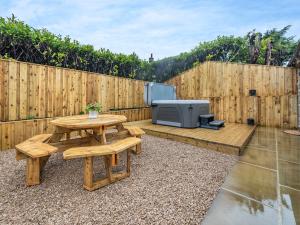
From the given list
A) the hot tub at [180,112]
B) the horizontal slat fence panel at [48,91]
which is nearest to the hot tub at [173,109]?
the hot tub at [180,112]

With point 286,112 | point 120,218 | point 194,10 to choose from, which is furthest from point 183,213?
point 194,10

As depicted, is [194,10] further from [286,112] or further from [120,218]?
[120,218]

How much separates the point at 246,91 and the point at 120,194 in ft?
18.1

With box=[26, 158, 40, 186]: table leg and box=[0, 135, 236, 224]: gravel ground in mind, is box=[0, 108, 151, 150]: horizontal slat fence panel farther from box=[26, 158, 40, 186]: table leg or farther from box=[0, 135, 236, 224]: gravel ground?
box=[26, 158, 40, 186]: table leg

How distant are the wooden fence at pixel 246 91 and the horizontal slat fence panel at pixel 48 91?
3.38 m

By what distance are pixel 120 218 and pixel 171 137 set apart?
8.61ft

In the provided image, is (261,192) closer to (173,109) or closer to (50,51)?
(173,109)

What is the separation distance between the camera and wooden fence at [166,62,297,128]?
4875 mm

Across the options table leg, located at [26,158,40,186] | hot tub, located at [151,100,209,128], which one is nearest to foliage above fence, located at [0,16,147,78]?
hot tub, located at [151,100,209,128]

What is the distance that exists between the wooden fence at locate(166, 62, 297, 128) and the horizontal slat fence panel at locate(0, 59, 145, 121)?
338 cm

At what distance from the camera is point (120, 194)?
1.63 meters

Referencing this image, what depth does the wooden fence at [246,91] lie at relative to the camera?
4875mm

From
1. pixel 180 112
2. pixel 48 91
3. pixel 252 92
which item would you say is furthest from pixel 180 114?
pixel 48 91

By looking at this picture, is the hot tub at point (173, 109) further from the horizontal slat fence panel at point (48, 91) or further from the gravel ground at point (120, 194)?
the gravel ground at point (120, 194)
